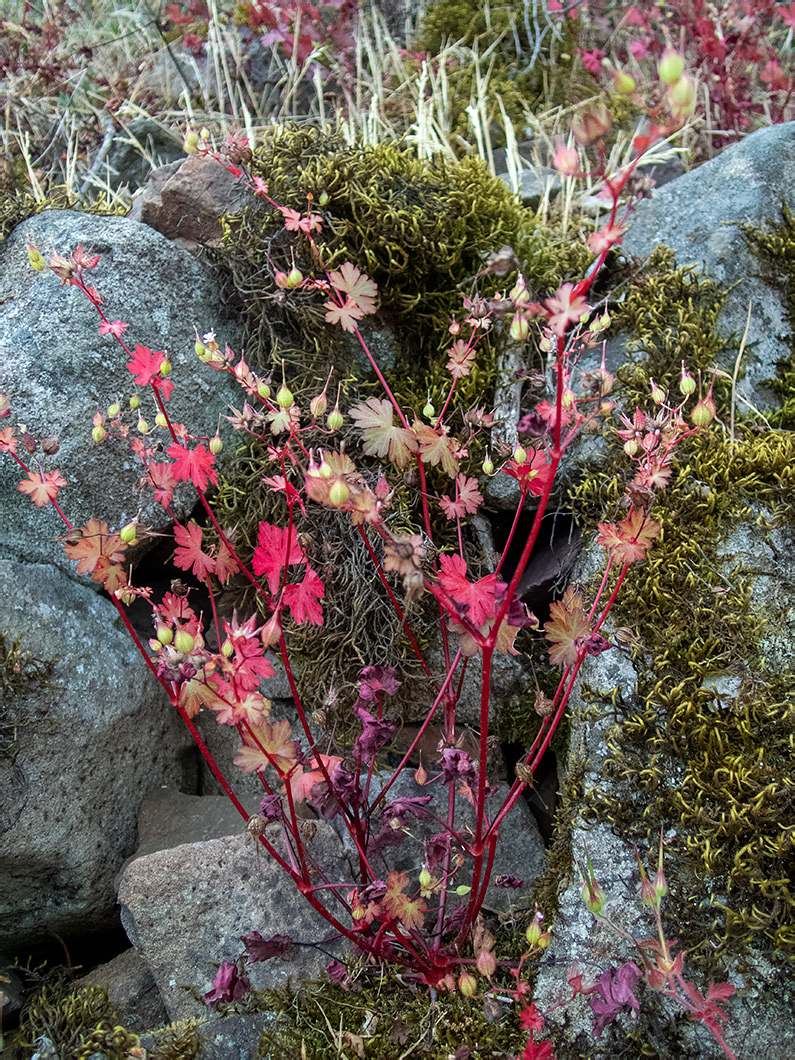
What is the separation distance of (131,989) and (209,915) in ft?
1.07

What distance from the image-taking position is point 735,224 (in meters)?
2.61

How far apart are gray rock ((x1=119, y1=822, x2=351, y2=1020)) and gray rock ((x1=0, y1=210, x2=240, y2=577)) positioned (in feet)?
3.37

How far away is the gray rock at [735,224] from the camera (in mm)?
2521

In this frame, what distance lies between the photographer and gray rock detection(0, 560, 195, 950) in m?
2.05

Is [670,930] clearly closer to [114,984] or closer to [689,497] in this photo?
[689,497]

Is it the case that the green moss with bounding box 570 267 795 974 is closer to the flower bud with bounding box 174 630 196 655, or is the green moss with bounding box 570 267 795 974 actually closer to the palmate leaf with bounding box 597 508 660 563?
the palmate leaf with bounding box 597 508 660 563

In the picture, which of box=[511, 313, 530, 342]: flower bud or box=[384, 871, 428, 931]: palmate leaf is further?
box=[384, 871, 428, 931]: palmate leaf

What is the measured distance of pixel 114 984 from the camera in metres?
2.00

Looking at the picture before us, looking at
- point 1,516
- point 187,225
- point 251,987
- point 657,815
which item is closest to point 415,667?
point 657,815

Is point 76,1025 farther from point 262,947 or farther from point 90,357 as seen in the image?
point 90,357

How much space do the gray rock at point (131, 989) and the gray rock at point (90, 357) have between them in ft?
4.01

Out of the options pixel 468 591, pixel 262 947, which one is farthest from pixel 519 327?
pixel 262 947

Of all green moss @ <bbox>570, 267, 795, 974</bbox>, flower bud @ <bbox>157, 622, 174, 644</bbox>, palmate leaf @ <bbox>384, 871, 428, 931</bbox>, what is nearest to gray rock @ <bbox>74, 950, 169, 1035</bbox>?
palmate leaf @ <bbox>384, 871, 428, 931</bbox>

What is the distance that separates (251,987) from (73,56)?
4473mm
